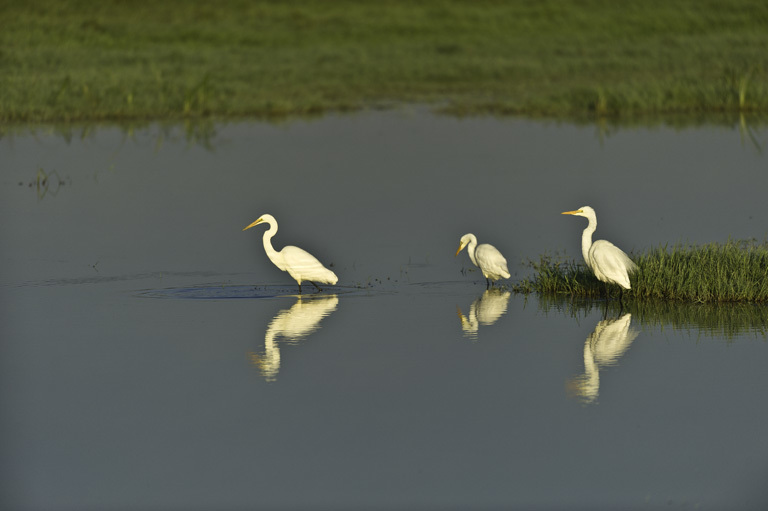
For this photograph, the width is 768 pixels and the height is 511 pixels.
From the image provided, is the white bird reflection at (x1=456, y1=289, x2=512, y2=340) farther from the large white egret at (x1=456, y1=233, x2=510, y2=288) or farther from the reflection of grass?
the reflection of grass

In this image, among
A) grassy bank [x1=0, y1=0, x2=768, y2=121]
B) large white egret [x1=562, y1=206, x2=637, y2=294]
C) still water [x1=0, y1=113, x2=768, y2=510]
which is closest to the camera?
still water [x1=0, y1=113, x2=768, y2=510]

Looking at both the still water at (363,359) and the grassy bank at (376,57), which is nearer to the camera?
the still water at (363,359)

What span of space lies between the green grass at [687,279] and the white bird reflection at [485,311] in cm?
44

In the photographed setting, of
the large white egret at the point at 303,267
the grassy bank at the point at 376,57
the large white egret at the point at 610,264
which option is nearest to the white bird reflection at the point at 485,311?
the large white egret at the point at 610,264

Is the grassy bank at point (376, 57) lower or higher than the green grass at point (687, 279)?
higher

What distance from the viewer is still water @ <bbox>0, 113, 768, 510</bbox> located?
7480 mm

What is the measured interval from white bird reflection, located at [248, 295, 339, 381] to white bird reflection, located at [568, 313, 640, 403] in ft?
7.42

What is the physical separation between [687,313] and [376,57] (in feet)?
102

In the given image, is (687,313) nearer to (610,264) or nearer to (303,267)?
(610,264)

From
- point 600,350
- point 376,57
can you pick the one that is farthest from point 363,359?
point 376,57

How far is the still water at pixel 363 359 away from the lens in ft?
24.5

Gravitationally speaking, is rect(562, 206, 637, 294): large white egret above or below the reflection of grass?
above

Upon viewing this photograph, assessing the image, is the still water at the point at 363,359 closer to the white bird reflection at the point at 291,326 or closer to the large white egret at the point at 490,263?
the white bird reflection at the point at 291,326

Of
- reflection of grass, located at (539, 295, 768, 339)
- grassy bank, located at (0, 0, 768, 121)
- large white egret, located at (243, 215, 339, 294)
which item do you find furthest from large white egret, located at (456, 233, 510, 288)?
grassy bank, located at (0, 0, 768, 121)
